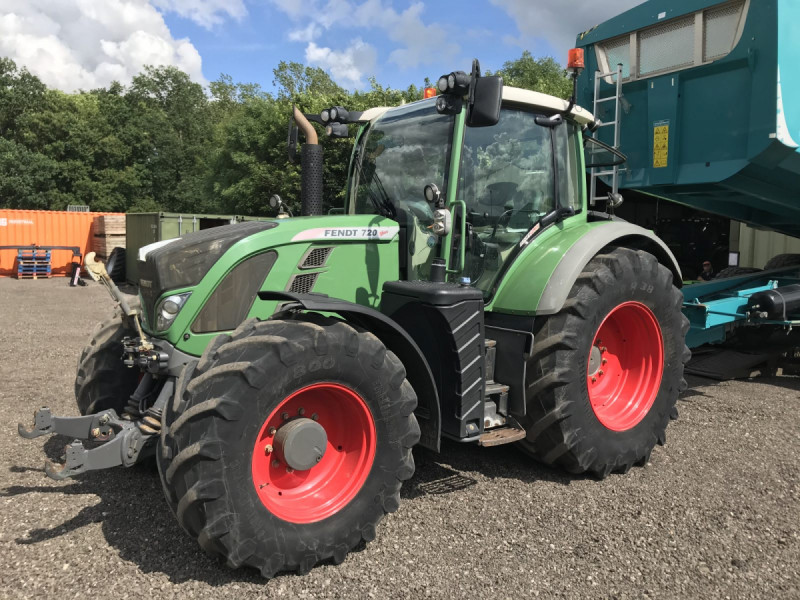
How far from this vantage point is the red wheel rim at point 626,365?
4414 millimetres

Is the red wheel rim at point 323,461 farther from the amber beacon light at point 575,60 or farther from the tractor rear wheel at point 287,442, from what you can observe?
the amber beacon light at point 575,60

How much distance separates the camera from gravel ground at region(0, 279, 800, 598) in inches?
114

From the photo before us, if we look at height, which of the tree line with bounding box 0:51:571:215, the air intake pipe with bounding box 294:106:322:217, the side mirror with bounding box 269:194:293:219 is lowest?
the side mirror with bounding box 269:194:293:219

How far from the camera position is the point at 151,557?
3.04m

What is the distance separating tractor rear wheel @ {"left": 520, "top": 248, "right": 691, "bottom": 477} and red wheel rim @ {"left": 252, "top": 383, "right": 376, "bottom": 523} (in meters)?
1.24

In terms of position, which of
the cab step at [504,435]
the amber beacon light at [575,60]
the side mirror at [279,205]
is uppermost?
the amber beacon light at [575,60]

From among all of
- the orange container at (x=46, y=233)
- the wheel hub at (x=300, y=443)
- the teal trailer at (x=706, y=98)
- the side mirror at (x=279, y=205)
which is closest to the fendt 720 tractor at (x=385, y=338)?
the wheel hub at (x=300, y=443)

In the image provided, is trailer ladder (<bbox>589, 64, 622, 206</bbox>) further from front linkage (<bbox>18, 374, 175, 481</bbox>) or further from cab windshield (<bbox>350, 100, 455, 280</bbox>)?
front linkage (<bbox>18, 374, 175, 481</bbox>)

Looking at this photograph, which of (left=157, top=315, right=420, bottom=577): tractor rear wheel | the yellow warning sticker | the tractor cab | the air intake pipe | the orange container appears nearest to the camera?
(left=157, top=315, right=420, bottom=577): tractor rear wheel

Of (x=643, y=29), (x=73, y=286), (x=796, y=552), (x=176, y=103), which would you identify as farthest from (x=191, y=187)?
(x=796, y=552)

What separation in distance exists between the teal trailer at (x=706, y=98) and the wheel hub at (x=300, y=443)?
4132mm

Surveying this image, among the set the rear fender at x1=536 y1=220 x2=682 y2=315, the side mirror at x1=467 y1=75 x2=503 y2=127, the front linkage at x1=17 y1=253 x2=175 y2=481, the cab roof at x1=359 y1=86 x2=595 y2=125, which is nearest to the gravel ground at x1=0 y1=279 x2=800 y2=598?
the front linkage at x1=17 y1=253 x2=175 y2=481

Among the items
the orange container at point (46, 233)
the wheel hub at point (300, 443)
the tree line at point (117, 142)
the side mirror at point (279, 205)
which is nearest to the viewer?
the wheel hub at point (300, 443)

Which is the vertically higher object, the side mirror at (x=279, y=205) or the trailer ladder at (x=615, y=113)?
the trailer ladder at (x=615, y=113)
